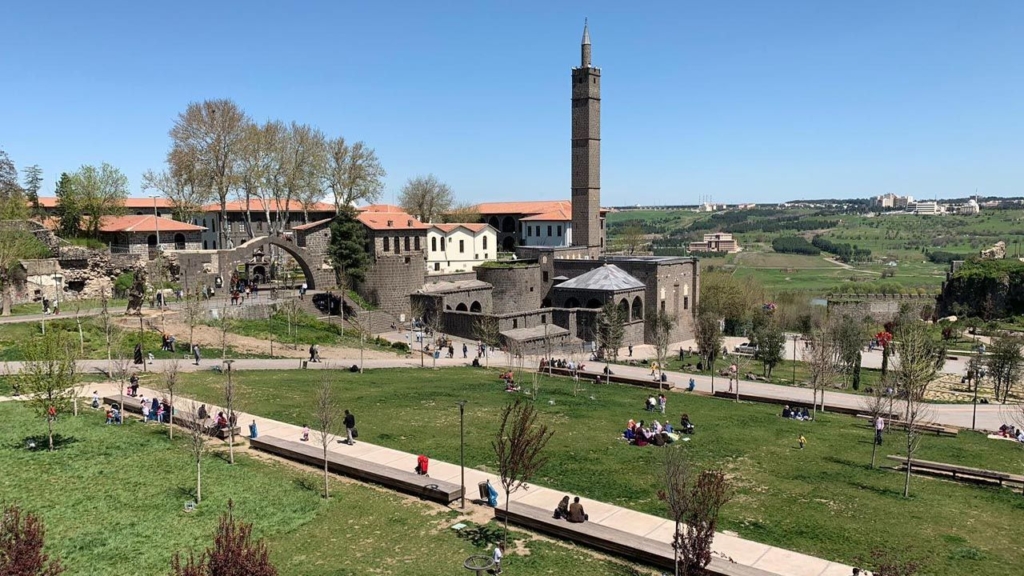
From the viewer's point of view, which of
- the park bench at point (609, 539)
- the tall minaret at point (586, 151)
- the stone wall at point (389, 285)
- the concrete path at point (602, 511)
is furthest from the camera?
the tall minaret at point (586, 151)

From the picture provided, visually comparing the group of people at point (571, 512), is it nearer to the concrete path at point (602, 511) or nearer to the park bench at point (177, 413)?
the concrete path at point (602, 511)

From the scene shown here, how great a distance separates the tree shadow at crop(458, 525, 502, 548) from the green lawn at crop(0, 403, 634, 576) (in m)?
0.15

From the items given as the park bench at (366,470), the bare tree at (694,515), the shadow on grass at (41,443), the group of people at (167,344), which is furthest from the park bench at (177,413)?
the bare tree at (694,515)

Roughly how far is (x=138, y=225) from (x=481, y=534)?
44.0 meters

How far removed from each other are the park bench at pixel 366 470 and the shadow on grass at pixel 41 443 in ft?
15.9

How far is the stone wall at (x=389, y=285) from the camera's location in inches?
1945

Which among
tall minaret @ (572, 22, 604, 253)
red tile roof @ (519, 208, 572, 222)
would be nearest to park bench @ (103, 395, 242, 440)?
tall minaret @ (572, 22, 604, 253)

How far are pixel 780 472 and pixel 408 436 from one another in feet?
35.8

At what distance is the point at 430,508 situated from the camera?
15.8 meters

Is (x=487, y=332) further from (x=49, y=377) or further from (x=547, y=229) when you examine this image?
(x=547, y=229)

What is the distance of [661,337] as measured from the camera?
39.8 meters

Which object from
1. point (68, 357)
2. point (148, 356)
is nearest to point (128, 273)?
point (148, 356)

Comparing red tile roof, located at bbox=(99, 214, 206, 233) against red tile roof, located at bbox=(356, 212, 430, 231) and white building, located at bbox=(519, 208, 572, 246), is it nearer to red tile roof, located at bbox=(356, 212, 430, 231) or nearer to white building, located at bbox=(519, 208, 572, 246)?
red tile roof, located at bbox=(356, 212, 430, 231)

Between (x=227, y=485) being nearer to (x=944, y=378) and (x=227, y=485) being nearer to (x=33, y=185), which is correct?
(x=944, y=378)
